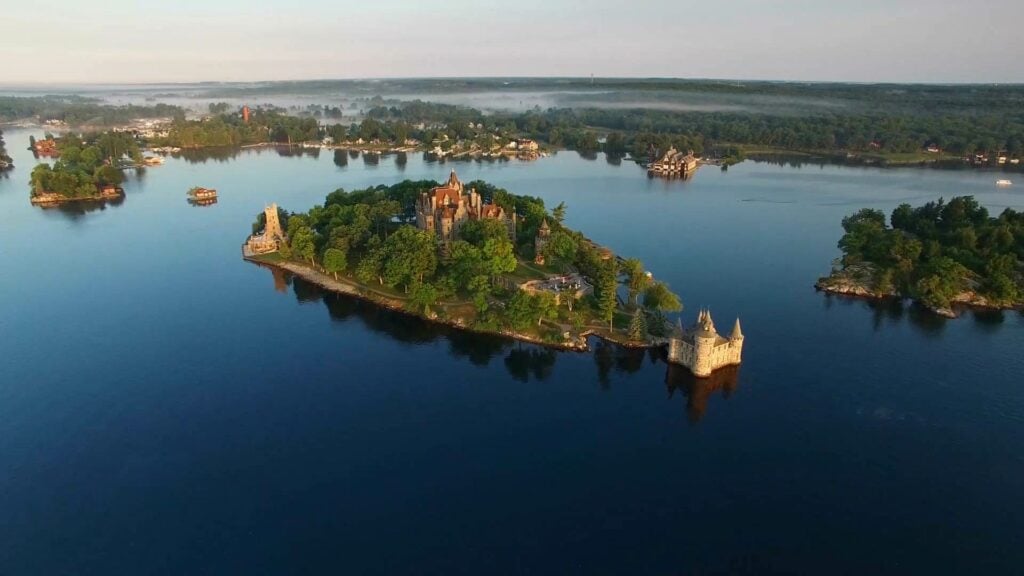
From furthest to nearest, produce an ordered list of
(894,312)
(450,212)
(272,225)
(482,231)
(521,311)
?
(272,225)
(450,212)
(482,231)
(894,312)
(521,311)

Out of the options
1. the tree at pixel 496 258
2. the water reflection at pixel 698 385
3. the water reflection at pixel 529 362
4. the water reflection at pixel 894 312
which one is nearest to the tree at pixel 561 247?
the tree at pixel 496 258

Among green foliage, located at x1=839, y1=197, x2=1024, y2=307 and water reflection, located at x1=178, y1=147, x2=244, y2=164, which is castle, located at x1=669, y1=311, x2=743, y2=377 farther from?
water reflection, located at x1=178, y1=147, x2=244, y2=164

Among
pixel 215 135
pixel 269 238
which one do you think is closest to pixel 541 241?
pixel 269 238

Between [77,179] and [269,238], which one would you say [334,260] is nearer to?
[269,238]

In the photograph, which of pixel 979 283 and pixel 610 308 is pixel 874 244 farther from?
pixel 610 308

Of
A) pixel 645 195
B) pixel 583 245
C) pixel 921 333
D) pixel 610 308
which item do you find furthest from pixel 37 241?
pixel 921 333

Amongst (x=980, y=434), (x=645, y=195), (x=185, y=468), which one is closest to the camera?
(x=185, y=468)
